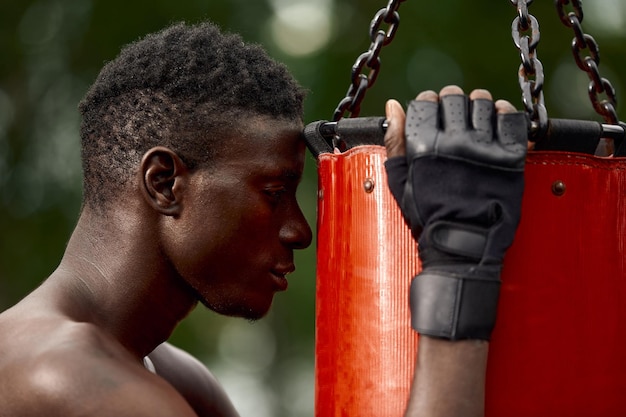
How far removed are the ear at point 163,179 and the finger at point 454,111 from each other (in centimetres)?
74

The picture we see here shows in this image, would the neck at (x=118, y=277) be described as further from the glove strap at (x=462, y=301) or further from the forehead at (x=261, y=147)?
the glove strap at (x=462, y=301)

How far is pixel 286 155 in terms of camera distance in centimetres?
283

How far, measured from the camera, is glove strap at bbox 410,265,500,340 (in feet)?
7.75

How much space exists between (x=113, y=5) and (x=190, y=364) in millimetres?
9163

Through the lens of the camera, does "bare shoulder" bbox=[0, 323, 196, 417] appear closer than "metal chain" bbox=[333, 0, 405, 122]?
Yes

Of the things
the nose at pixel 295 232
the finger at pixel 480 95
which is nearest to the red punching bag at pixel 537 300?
the finger at pixel 480 95

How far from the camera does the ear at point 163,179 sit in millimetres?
2742

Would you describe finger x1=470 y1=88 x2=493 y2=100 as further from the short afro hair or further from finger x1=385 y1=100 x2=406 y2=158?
the short afro hair

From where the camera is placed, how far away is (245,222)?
277cm

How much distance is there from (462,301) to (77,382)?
0.87 m

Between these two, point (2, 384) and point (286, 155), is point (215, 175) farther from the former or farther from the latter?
point (2, 384)

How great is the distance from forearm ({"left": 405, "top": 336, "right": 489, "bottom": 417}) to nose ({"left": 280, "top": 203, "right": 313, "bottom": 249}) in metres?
0.59

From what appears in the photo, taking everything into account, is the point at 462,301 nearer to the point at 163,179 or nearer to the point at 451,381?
the point at 451,381

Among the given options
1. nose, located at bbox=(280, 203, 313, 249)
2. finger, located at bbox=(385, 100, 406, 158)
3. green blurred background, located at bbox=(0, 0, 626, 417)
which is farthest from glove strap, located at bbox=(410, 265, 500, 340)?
green blurred background, located at bbox=(0, 0, 626, 417)
